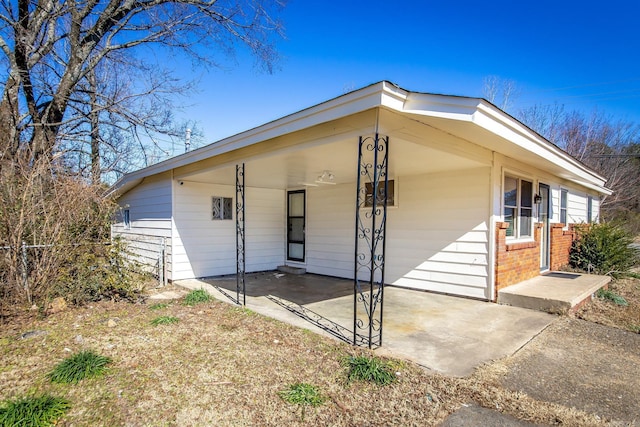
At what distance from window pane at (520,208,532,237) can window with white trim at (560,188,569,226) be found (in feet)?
9.09

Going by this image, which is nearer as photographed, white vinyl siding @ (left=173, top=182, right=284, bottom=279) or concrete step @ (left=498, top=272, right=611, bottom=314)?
concrete step @ (left=498, top=272, right=611, bottom=314)

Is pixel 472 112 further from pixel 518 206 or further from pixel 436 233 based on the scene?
pixel 518 206

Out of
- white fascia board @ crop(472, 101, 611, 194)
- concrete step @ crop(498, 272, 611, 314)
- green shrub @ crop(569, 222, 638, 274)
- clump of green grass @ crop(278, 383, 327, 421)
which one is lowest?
clump of green grass @ crop(278, 383, 327, 421)

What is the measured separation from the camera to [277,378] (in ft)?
9.84

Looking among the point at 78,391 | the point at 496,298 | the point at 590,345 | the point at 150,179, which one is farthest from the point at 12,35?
the point at 590,345

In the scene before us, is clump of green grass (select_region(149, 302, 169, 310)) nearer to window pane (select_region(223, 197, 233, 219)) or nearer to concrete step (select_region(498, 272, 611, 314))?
window pane (select_region(223, 197, 233, 219))

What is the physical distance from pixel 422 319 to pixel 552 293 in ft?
7.96

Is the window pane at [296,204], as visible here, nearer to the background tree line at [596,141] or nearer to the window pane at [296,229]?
the window pane at [296,229]

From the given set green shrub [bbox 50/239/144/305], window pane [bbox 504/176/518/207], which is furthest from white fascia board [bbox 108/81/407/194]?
window pane [bbox 504/176/518/207]

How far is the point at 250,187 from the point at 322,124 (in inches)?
198

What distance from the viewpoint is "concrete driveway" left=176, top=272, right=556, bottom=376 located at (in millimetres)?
3540

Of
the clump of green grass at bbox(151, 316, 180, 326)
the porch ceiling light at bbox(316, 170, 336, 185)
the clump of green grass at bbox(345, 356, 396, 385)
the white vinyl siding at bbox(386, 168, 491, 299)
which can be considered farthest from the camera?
the porch ceiling light at bbox(316, 170, 336, 185)

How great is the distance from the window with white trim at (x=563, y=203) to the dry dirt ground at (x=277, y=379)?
531cm

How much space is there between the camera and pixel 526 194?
6.73m
